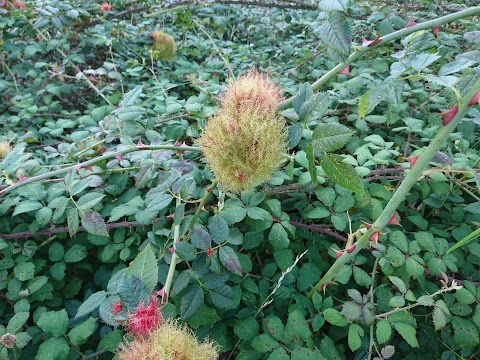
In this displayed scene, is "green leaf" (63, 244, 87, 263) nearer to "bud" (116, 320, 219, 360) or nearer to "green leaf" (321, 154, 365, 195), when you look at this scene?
"bud" (116, 320, 219, 360)

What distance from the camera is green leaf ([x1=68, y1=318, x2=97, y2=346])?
110cm

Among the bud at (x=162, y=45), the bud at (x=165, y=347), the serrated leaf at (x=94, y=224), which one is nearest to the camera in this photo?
the bud at (x=165, y=347)

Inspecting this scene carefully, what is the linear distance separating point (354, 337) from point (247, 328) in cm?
32

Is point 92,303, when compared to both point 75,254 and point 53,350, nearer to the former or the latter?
point 53,350

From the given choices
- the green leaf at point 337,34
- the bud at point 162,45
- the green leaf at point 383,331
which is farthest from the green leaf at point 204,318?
the bud at point 162,45

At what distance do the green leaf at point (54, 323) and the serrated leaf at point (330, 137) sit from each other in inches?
35.4

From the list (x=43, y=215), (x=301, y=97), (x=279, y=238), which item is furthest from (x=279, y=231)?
(x=43, y=215)

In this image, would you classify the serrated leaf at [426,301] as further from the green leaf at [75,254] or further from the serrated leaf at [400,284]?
the green leaf at [75,254]

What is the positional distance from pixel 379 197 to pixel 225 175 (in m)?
0.71

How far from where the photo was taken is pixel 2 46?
2496 millimetres

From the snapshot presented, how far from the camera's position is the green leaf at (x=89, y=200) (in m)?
1.28

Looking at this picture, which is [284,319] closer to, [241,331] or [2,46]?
[241,331]

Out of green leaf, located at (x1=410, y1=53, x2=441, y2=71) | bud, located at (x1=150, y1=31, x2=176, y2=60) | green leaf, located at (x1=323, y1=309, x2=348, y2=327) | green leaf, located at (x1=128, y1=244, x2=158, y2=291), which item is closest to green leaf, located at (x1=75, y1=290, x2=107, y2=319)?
green leaf, located at (x1=128, y1=244, x2=158, y2=291)

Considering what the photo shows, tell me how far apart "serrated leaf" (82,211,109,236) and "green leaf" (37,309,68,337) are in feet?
0.86
